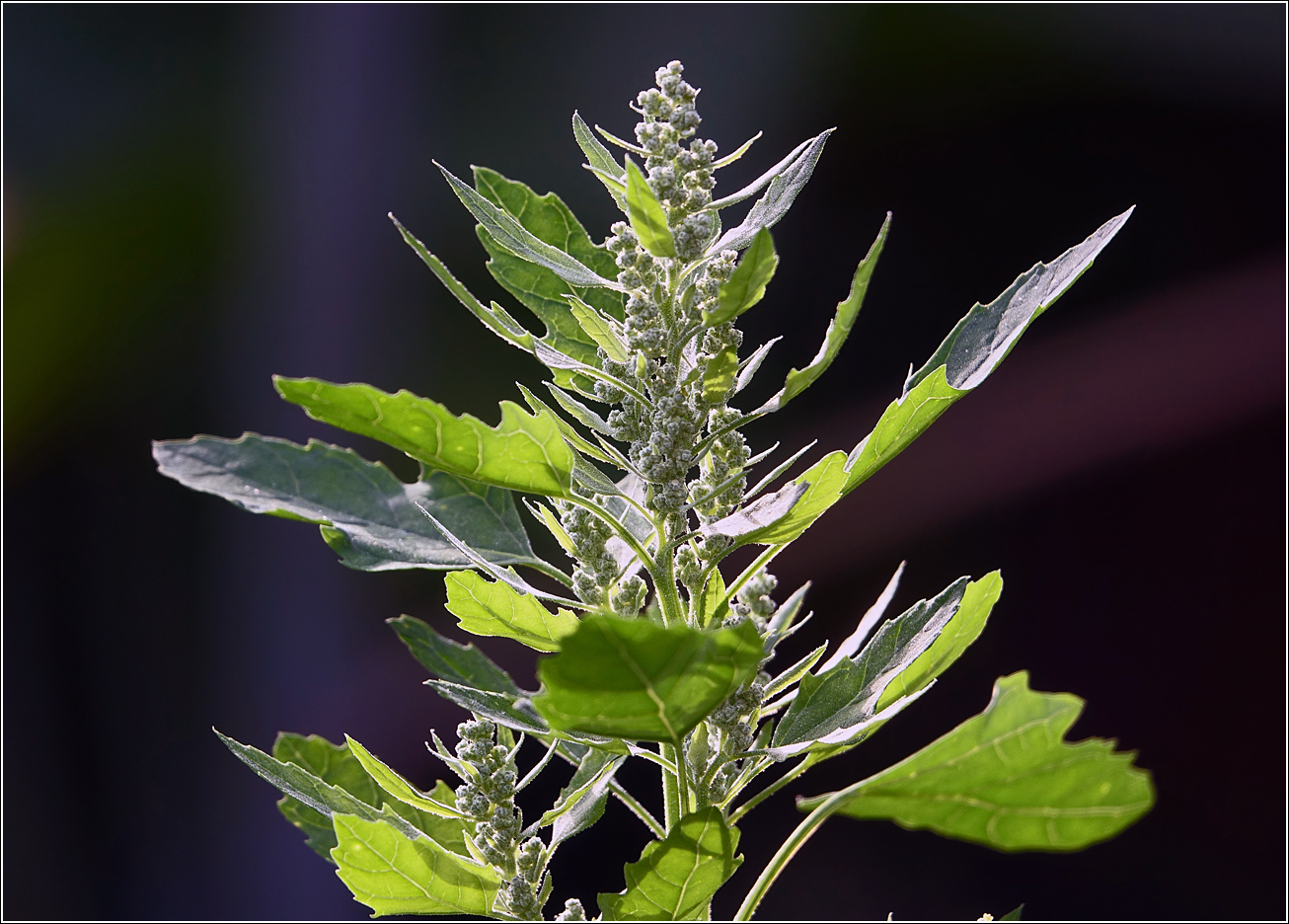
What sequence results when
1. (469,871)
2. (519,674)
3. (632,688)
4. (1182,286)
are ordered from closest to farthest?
1. (632,688)
2. (469,871)
3. (1182,286)
4. (519,674)

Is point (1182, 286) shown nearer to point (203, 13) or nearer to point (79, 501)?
point (203, 13)

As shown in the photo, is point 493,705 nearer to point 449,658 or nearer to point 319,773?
point 449,658

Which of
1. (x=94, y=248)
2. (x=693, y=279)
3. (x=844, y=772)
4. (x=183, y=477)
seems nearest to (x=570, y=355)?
(x=693, y=279)

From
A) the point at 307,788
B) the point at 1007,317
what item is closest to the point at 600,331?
the point at 1007,317

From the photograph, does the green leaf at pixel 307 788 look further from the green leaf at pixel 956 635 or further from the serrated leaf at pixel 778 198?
the serrated leaf at pixel 778 198

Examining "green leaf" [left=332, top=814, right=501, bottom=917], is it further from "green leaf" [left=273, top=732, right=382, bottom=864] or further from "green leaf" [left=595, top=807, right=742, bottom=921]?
"green leaf" [left=273, top=732, right=382, bottom=864]

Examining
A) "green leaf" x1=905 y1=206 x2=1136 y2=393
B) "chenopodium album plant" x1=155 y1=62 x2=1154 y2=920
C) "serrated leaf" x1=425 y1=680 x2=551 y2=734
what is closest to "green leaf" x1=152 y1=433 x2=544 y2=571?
"chenopodium album plant" x1=155 y1=62 x2=1154 y2=920
